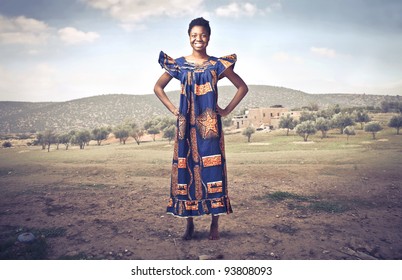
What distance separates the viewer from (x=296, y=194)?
4.90m

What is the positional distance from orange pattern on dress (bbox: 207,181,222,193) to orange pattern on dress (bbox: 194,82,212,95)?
38.2 inches

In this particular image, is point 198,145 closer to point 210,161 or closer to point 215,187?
point 210,161

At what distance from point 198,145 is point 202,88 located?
61cm

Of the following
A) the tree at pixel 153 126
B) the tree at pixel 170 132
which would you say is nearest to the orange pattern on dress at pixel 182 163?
the tree at pixel 170 132

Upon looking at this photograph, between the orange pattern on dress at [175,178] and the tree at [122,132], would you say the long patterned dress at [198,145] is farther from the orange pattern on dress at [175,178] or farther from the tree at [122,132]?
the tree at [122,132]

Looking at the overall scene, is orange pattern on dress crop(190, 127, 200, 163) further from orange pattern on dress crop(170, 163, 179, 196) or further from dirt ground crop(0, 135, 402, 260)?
dirt ground crop(0, 135, 402, 260)

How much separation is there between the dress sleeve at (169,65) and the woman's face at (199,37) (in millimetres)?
287

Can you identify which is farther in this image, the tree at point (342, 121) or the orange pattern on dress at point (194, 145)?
the tree at point (342, 121)

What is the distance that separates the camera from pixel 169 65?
297 cm

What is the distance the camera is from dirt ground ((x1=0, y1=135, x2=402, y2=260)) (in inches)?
109

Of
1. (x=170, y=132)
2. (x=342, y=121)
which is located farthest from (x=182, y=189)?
(x=342, y=121)

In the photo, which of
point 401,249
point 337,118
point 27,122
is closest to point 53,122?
point 27,122

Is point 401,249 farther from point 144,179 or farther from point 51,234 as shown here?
point 144,179

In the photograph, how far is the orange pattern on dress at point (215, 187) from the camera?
115 inches
